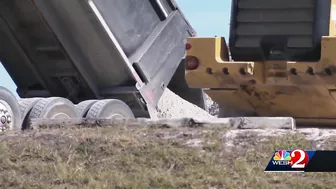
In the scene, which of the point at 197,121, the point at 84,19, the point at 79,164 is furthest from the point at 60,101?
the point at 79,164

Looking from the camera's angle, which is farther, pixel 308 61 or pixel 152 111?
pixel 152 111

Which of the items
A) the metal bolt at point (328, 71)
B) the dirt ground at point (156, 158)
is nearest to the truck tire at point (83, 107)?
the dirt ground at point (156, 158)

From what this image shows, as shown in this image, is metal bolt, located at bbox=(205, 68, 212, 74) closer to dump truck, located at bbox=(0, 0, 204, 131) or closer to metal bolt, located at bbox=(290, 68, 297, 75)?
metal bolt, located at bbox=(290, 68, 297, 75)

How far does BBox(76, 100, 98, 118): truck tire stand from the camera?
11.0 meters

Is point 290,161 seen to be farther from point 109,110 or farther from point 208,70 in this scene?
point 109,110

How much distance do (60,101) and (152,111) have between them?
1.69 metres

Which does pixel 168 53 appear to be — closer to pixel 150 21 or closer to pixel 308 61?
pixel 150 21

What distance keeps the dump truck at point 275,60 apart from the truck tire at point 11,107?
2386 mm

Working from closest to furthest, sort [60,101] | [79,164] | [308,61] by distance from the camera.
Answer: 1. [79,164]
2. [308,61]
3. [60,101]

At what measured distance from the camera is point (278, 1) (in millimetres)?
8844

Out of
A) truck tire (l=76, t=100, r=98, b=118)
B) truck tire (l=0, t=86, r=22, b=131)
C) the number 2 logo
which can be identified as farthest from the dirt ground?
truck tire (l=76, t=100, r=98, b=118)

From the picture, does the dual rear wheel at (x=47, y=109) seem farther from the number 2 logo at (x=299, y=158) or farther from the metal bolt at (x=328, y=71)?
the number 2 logo at (x=299, y=158)

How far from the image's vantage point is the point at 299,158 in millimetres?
5559

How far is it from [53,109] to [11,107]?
0.65 m
